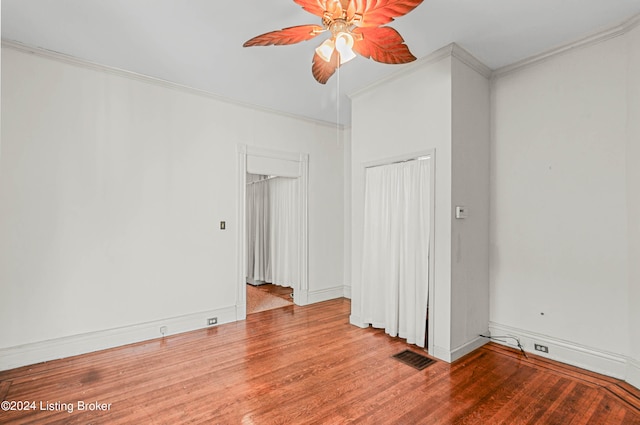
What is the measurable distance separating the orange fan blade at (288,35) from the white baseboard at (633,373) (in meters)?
3.60

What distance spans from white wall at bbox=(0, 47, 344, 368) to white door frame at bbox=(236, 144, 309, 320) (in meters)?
0.10

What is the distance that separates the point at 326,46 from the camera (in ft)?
6.79

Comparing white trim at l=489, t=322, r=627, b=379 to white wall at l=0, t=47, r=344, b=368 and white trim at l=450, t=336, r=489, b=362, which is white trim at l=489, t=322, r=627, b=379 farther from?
white wall at l=0, t=47, r=344, b=368

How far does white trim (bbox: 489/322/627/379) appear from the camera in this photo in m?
2.74

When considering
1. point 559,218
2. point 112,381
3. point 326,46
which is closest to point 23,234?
point 112,381

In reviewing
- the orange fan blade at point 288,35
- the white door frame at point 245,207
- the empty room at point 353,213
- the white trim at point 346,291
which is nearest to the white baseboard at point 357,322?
the empty room at point 353,213

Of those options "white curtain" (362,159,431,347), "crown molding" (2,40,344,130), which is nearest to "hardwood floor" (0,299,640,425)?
"white curtain" (362,159,431,347)

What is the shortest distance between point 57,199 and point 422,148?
3.80m

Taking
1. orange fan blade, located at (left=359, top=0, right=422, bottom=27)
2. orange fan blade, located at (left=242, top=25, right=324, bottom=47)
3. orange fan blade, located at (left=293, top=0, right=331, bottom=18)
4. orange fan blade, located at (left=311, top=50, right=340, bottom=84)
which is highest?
orange fan blade, located at (left=293, top=0, right=331, bottom=18)

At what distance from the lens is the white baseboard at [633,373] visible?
2557 mm

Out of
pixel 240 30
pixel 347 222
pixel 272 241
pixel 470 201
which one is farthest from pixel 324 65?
pixel 272 241

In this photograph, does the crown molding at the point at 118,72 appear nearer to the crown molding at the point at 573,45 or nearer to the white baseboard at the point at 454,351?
the crown molding at the point at 573,45

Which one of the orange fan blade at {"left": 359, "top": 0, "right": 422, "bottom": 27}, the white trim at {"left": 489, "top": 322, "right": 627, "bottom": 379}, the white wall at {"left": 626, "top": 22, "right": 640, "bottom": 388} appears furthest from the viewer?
the white trim at {"left": 489, "top": 322, "right": 627, "bottom": 379}

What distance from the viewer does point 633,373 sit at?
2.60 metres
